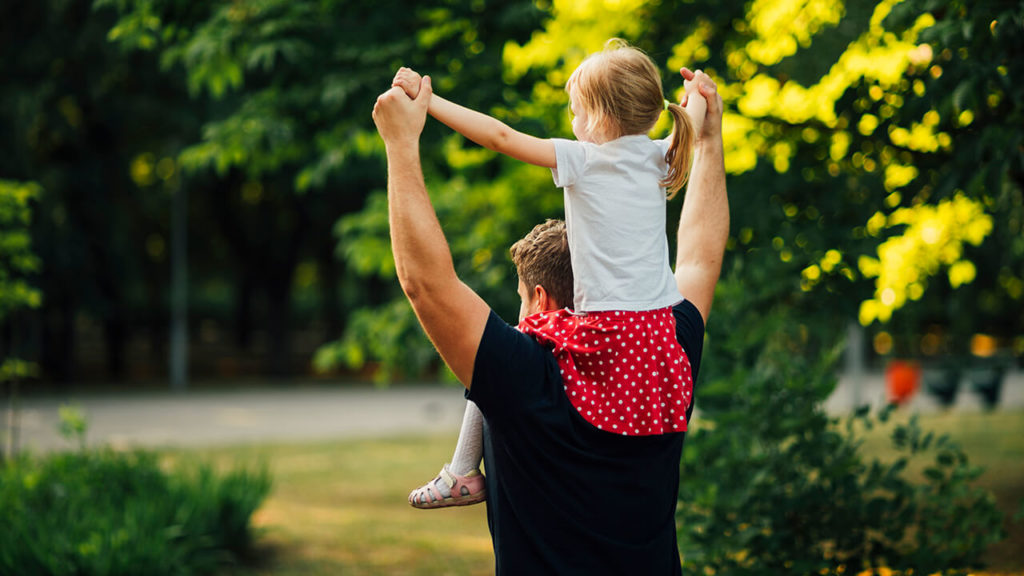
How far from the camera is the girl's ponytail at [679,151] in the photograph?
5.60 ft

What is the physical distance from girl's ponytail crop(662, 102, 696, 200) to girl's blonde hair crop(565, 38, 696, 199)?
0.01m

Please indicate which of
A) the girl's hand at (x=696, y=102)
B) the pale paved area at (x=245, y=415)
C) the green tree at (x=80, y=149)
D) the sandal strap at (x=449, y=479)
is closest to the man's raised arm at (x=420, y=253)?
the sandal strap at (x=449, y=479)

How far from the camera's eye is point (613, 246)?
162cm

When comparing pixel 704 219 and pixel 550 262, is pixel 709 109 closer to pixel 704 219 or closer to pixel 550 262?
pixel 704 219

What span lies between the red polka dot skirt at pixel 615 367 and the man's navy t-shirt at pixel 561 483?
0.02 metres

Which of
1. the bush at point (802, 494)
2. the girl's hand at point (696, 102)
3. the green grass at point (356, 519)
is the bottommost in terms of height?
the green grass at point (356, 519)

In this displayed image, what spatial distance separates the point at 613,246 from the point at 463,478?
0.49m

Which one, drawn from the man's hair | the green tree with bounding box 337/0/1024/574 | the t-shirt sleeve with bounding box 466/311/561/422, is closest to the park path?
the green tree with bounding box 337/0/1024/574

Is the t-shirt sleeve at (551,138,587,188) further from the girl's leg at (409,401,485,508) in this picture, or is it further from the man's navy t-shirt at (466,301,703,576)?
the girl's leg at (409,401,485,508)

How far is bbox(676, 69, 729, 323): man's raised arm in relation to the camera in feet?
6.09

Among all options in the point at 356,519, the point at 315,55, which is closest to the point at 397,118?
the point at 315,55

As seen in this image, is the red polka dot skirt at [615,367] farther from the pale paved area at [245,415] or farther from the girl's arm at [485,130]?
the pale paved area at [245,415]

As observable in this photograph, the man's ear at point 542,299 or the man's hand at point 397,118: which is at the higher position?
the man's hand at point 397,118

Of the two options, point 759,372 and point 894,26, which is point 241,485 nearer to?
point 759,372
